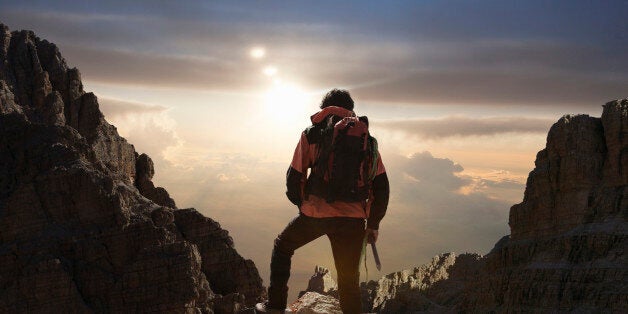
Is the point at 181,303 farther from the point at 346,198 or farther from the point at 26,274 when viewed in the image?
the point at 346,198

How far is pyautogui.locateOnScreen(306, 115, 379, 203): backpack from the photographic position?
12.6 metres

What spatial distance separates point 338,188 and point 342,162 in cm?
50

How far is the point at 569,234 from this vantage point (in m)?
62.1

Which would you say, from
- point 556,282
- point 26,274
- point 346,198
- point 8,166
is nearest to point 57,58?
point 8,166

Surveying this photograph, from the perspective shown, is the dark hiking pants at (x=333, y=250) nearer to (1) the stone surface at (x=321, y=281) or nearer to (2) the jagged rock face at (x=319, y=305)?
(2) the jagged rock face at (x=319, y=305)

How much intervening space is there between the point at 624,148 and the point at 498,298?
18.8 m

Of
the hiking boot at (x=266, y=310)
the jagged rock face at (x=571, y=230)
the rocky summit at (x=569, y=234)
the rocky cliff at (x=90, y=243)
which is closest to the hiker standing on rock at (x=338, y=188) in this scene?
the hiking boot at (x=266, y=310)

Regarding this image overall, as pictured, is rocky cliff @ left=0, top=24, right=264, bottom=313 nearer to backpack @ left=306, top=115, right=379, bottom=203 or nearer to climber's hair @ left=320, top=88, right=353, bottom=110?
climber's hair @ left=320, top=88, right=353, bottom=110

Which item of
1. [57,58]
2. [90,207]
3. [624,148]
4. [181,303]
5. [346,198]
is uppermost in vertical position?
[57,58]

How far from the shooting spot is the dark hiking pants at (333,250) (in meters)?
12.8

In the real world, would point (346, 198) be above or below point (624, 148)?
below

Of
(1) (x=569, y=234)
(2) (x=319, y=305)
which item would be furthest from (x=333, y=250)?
(1) (x=569, y=234)

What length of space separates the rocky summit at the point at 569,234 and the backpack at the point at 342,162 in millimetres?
46700

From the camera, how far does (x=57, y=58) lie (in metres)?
87.6
